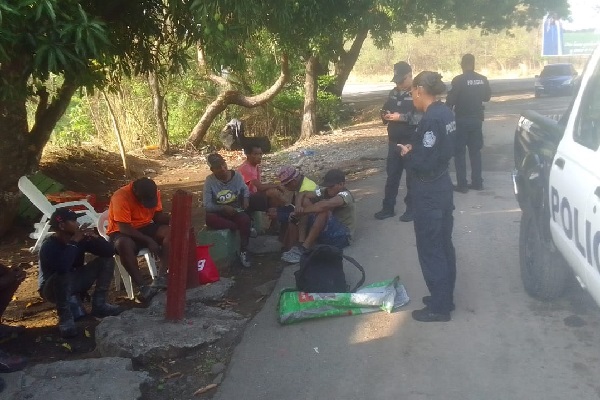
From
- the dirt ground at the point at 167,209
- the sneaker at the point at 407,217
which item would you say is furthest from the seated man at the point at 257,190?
the sneaker at the point at 407,217

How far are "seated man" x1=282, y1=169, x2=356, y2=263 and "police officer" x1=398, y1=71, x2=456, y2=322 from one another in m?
1.75

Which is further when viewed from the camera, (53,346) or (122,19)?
(122,19)

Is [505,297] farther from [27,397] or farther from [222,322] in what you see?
[27,397]

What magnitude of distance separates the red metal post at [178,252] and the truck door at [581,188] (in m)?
2.70

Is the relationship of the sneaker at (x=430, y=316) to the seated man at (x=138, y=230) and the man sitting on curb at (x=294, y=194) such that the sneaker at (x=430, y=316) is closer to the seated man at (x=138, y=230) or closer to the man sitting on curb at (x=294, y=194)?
the man sitting on curb at (x=294, y=194)

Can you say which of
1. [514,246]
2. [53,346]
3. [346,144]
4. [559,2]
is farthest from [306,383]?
[559,2]

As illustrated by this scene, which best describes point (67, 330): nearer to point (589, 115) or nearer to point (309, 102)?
point (589, 115)

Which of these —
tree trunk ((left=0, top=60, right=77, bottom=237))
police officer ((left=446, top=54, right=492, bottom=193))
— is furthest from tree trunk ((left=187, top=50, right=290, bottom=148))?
police officer ((left=446, top=54, right=492, bottom=193))

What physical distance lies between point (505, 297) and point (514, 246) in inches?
55.3

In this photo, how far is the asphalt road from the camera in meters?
4.16

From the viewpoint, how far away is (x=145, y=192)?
21.6 feet

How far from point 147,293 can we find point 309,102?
13900 mm

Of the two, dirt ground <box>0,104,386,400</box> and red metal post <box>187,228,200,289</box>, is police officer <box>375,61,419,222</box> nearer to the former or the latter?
dirt ground <box>0,104,386,400</box>

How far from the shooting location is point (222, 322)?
554cm
